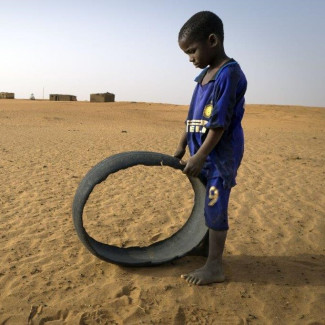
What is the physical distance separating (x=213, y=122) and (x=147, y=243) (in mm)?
1764

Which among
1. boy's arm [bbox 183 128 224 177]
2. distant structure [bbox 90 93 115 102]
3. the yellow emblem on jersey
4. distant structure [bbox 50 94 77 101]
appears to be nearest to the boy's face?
the yellow emblem on jersey

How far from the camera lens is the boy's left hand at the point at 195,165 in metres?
2.79

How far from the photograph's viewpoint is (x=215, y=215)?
9.55ft

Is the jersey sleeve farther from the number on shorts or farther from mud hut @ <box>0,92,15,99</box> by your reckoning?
mud hut @ <box>0,92,15,99</box>

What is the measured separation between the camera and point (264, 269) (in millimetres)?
3402

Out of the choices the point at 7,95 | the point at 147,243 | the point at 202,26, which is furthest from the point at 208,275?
the point at 7,95

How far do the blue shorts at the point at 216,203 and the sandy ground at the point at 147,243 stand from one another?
518 mm

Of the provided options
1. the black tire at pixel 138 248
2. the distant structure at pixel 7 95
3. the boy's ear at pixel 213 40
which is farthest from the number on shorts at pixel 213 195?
the distant structure at pixel 7 95

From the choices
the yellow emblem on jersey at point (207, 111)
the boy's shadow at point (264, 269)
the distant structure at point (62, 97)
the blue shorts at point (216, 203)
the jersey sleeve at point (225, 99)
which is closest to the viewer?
the jersey sleeve at point (225, 99)

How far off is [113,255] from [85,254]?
0.38 meters

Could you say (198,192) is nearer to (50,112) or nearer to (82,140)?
(82,140)

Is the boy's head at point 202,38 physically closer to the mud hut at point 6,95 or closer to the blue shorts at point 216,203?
the blue shorts at point 216,203

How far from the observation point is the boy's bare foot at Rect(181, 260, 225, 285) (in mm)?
3036

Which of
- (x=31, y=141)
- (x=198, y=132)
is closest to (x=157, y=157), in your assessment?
(x=198, y=132)
